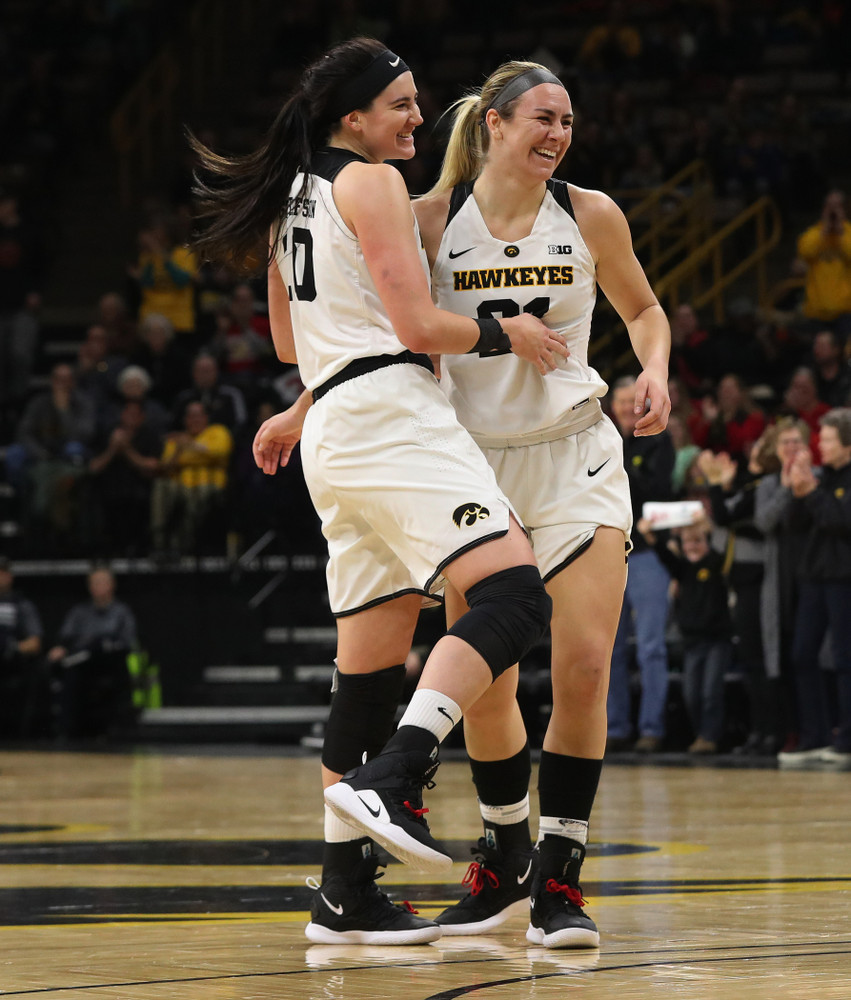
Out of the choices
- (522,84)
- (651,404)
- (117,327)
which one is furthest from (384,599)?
(117,327)

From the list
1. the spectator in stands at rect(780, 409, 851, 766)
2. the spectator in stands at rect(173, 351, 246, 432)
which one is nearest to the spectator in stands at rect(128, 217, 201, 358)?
the spectator in stands at rect(173, 351, 246, 432)

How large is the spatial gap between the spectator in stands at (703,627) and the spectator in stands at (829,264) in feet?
12.8

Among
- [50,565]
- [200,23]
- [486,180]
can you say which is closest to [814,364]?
[50,565]

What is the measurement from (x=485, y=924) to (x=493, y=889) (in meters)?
0.10

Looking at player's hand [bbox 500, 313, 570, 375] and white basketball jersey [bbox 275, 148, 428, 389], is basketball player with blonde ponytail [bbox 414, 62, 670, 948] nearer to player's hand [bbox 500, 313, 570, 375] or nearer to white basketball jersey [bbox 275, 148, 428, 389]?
player's hand [bbox 500, 313, 570, 375]

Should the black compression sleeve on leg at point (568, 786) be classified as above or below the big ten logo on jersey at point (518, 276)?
below

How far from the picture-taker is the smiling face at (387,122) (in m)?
4.00

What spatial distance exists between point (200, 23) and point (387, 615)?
1994 cm

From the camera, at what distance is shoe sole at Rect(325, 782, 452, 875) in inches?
131

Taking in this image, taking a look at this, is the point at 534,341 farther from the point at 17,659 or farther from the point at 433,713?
the point at 17,659

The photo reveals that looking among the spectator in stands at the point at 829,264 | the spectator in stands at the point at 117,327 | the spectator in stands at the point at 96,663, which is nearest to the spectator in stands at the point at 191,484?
the spectator in stands at the point at 96,663

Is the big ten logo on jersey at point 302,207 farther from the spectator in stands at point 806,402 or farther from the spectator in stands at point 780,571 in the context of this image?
the spectator in stands at point 806,402

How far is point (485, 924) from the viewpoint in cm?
419

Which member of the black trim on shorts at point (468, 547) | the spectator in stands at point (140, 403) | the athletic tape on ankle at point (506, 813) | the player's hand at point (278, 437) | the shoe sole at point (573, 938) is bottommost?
the spectator in stands at point (140, 403)
